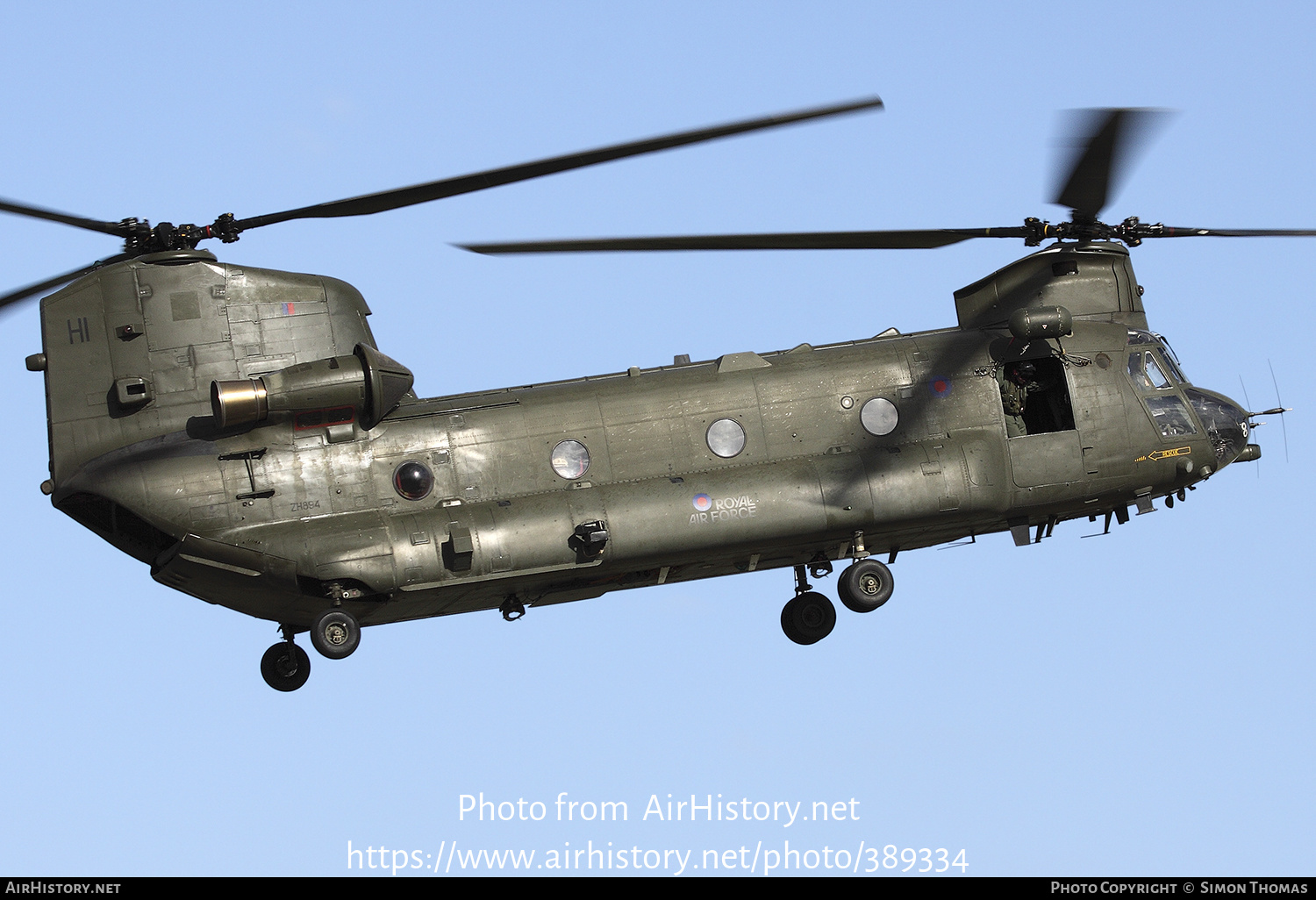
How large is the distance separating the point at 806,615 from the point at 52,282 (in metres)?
12.9

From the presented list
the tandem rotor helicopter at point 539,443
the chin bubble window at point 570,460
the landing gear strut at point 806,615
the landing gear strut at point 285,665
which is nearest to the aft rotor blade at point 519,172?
the tandem rotor helicopter at point 539,443

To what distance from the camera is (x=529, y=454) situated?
2886 centimetres

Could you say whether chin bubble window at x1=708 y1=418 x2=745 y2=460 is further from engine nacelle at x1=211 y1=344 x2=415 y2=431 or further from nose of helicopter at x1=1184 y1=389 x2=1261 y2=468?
nose of helicopter at x1=1184 y1=389 x2=1261 y2=468

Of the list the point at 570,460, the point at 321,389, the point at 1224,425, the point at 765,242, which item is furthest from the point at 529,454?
the point at 1224,425

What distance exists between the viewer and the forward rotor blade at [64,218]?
1050 inches

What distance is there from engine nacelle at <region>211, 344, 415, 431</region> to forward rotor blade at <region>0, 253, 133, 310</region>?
263cm

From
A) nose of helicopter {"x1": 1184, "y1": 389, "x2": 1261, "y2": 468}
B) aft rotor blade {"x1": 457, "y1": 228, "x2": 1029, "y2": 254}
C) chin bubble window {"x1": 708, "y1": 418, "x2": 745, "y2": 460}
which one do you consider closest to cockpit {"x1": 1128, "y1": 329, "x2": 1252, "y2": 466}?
nose of helicopter {"x1": 1184, "y1": 389, "x2": 1261, "y2": 468}

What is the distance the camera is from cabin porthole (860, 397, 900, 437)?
29.8 meters

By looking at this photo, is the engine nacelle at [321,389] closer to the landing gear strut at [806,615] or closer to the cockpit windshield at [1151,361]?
the landing gear strut at [806,615]

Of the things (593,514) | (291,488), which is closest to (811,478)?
(593,514)

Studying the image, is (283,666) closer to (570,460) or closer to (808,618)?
(570,460)

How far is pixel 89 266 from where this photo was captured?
28.6m

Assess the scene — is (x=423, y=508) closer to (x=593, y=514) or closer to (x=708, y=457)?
(x=593, y=514)

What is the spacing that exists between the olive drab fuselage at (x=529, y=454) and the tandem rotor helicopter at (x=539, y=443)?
0.13 feet
